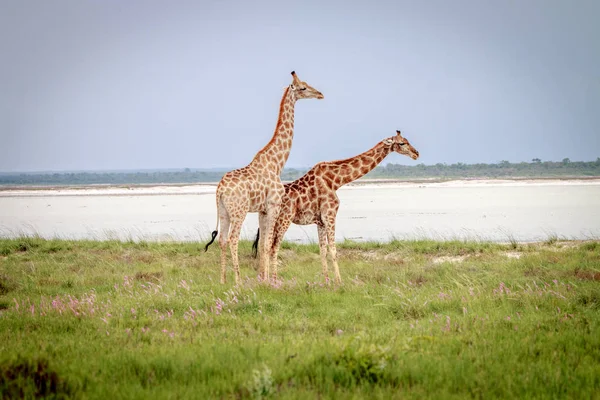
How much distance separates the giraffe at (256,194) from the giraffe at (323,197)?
373 mm

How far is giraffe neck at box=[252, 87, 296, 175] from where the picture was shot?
1261 cm

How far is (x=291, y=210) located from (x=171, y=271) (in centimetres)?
381

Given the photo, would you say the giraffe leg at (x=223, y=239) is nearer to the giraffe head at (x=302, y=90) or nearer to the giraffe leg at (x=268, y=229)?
the giraffe leg at (x=268, y=229)

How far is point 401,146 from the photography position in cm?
1331

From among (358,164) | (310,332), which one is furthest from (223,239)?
(310,332)

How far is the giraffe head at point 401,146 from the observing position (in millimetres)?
13195

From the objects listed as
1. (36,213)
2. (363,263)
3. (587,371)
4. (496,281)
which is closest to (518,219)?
(363,263)

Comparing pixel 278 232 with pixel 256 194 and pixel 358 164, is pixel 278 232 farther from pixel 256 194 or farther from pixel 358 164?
pixel 358 164

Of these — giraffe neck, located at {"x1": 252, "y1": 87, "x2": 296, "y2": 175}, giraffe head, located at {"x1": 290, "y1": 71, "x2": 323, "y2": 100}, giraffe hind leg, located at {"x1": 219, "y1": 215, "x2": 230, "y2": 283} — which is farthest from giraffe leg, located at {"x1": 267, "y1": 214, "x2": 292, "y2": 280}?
giraffe head, located at {"x1": 290, "y1": 71, "x2": 323, "y2": 100}

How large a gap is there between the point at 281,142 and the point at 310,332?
536 cm

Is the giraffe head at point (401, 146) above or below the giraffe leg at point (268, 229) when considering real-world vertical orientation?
above

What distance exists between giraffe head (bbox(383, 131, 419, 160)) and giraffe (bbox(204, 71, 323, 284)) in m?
2.06

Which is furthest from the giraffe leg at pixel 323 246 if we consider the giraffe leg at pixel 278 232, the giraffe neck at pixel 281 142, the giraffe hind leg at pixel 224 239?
the giraffe hind leg at pixel 224 239

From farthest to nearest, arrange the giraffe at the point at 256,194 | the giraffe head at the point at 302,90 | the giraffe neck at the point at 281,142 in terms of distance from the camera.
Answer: the giraffe head at the point at 302,90
the giraffe neck at the point at 281,142
the giraffe at the point at 256,194
